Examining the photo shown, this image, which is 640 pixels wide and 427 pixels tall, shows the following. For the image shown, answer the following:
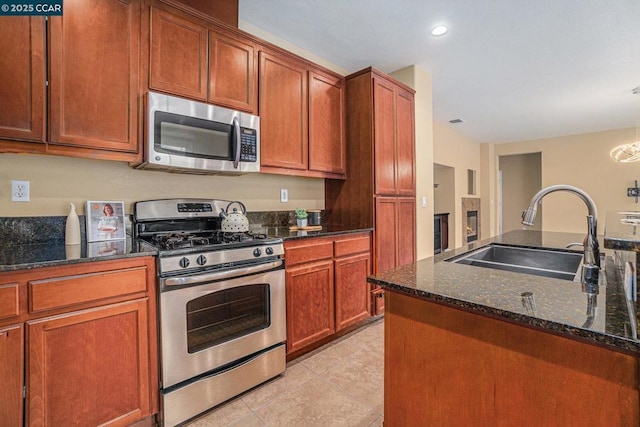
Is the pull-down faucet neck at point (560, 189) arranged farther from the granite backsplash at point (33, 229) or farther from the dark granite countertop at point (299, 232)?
the granite backsplash at point (33, 229)

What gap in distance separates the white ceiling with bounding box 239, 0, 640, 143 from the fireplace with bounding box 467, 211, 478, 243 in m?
2.74

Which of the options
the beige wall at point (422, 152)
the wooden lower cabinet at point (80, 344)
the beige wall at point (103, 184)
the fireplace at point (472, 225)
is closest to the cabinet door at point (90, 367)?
the wooden lower cabinet at point (80, 344)

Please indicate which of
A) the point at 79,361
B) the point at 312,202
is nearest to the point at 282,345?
the point at 79,361

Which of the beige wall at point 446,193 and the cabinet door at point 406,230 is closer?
the cabinet door at point 406,230

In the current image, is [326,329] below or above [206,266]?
below

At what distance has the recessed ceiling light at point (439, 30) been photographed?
2590 mm

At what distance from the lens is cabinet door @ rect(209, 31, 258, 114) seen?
207cm

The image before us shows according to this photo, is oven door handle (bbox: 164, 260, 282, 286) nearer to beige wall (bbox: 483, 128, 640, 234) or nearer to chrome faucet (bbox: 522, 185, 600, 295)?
chrome faucet (bbox: 522, 185, 600, 295)

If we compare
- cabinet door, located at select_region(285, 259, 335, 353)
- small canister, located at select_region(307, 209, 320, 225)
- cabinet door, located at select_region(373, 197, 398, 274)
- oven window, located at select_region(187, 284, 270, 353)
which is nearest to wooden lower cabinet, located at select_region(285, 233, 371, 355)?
cabinet door, located at select_region(285, 259, 335, 353)

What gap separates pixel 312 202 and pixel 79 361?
2177 mm

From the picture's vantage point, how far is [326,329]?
2352 millimetres

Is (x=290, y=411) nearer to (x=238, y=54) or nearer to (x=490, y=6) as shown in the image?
(x=238, y=54)

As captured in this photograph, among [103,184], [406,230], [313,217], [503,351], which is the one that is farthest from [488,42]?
[103,184]

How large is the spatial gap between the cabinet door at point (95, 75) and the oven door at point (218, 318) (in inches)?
35.6
